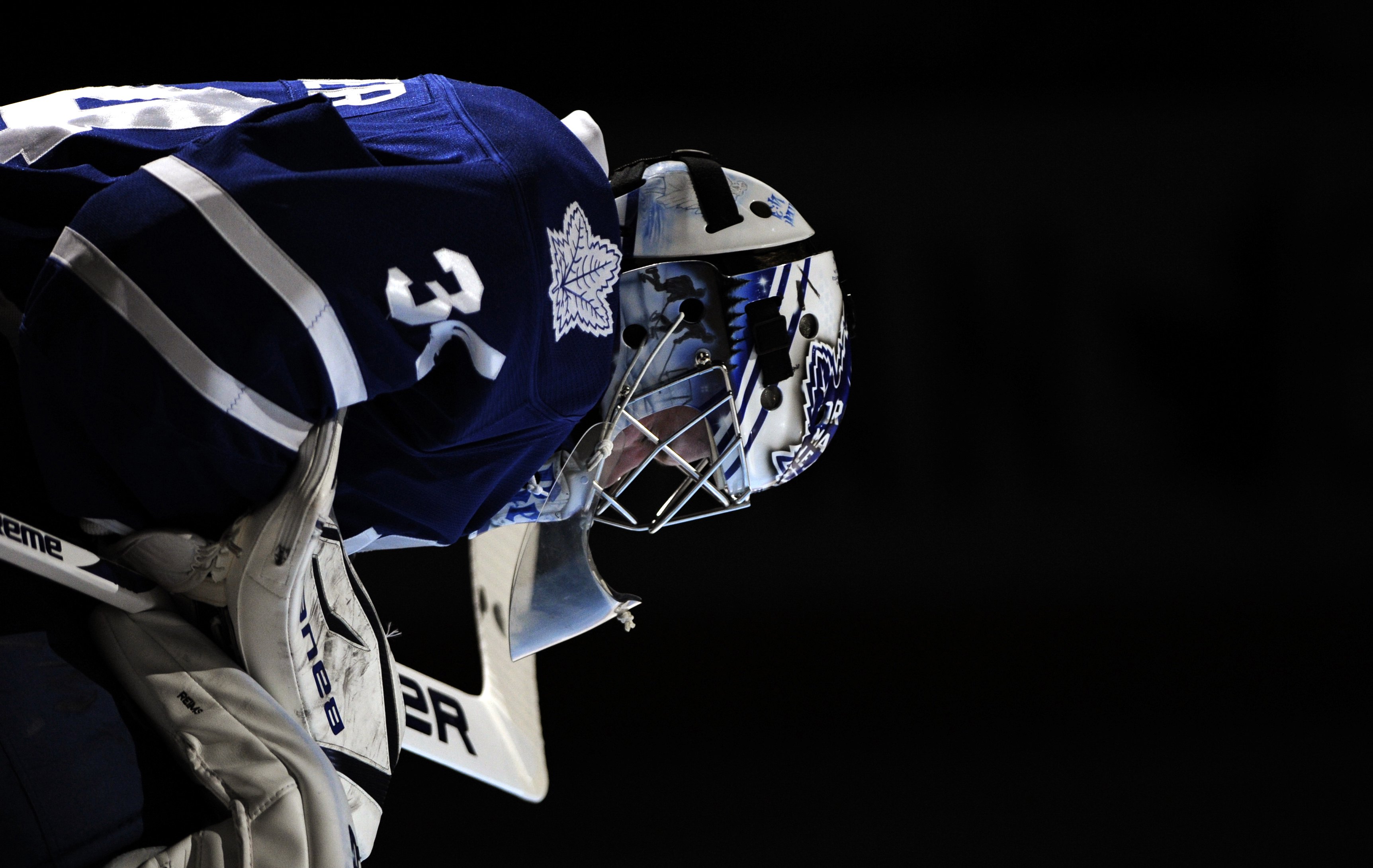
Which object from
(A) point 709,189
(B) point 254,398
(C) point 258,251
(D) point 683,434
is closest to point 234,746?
(B) point 254,398

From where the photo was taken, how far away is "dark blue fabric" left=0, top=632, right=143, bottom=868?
714 millimetres

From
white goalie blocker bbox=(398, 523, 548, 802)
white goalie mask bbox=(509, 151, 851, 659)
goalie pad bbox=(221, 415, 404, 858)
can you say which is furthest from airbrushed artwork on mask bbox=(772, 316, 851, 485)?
goalie pad bbox=(221, 415, 404, 858)

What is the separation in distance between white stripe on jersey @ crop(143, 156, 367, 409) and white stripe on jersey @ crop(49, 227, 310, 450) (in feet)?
0.20

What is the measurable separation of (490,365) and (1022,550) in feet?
4.41

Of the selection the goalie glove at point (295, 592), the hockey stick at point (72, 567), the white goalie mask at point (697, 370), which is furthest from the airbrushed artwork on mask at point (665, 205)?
the hockey stick at point (72, 567)

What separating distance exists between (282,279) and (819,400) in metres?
0.63

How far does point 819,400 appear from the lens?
1189mm

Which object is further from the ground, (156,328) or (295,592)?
(156,328)

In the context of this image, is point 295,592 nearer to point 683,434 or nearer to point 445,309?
point 445,309

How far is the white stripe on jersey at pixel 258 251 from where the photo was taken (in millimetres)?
706

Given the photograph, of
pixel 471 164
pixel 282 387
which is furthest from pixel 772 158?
pixel 282 387

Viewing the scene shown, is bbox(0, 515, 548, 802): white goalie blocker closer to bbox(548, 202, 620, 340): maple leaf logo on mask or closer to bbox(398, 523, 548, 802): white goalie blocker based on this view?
bbox(398, 523, 548, 802): white goalie blocker

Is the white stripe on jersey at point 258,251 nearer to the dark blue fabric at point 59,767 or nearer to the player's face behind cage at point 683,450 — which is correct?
A: the dark blue fabric at point 59,767

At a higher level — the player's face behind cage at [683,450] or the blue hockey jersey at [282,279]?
the blue hockey jersey at [282,279]
